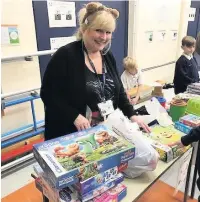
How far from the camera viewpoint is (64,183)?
0.71 m

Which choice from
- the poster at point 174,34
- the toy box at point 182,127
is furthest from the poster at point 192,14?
the toy box at point 182,127

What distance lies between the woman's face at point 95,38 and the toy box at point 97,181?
0.63 metres

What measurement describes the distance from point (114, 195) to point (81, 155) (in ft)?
0.69

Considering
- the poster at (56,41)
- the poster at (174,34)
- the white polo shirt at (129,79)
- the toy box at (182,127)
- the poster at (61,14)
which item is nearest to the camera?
the toy box at (182,127)

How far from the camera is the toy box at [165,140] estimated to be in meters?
1.09

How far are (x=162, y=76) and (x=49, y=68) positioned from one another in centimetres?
369

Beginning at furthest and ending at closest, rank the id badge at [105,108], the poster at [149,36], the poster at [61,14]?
the poster at [149,36], the poster at [61,14], the id badge at [105,108]

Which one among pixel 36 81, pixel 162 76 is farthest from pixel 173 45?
pixel 36 81

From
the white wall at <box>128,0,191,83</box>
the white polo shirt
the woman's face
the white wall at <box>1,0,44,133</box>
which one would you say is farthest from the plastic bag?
the white wall at <box>128,0,191,83</box>

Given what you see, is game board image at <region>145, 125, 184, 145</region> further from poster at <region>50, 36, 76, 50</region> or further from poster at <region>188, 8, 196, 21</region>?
poster at <region>188, 8, 196, 21</region>

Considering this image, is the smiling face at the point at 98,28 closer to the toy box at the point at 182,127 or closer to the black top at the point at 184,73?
the toy box at the point at 182,127

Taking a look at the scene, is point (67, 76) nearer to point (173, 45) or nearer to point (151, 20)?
point (151, 20)

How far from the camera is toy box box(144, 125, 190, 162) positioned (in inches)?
43.1

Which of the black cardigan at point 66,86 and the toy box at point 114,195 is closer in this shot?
the toy box at point 114,195
